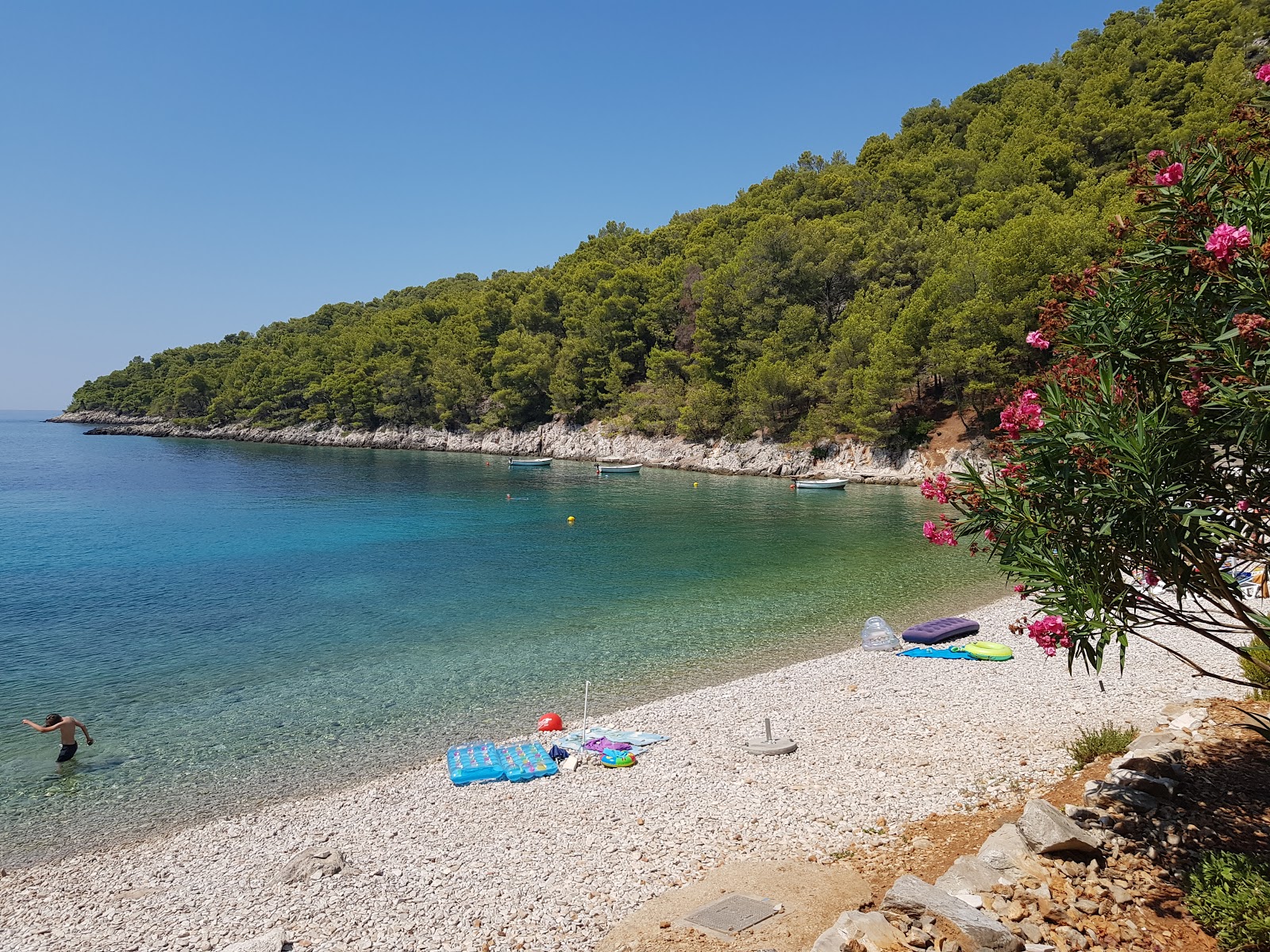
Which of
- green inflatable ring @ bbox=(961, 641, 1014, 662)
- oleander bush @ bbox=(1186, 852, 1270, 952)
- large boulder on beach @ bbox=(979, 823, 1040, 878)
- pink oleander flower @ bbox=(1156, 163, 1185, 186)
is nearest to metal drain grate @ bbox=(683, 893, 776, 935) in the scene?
large boulder on beach @ bbox=(979, 823, 1040, 878)

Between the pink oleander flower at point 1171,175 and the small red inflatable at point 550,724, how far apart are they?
12491 millimetres

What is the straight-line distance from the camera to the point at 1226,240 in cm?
502

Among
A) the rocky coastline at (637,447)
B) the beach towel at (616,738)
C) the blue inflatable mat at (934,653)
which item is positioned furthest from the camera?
the rocky coastline at (637,447)

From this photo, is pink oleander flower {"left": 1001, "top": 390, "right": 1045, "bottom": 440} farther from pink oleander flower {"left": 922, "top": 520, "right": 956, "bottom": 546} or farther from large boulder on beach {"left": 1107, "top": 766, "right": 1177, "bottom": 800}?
large boulder on beach {"left": 1107, "top": 766, "right": 1177, "bottom": 800}

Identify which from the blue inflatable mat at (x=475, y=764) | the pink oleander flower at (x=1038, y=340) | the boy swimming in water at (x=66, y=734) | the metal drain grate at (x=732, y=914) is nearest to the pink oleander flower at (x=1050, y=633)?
the pink oleander flower at (x=1038, y=340)

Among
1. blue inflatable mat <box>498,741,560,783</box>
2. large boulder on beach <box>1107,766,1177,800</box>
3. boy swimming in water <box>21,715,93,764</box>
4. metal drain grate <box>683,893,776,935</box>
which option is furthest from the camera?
boy swimming in water <box>21,715,93,764</box>

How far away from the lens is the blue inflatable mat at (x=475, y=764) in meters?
11.7

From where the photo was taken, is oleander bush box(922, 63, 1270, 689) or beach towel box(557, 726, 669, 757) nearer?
oleander bush box(922, 63, 1270, 689)

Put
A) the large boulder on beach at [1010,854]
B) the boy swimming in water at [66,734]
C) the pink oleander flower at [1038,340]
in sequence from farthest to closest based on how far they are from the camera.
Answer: the boy swimming in water at [66,734] < the pink oleander flower at [1038,340] < the large boulder on beach at [1010,854]

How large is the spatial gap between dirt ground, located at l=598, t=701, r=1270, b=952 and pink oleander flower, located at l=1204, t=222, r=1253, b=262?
5.38 m

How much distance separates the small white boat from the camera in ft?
178

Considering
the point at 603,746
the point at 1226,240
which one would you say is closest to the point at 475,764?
the point at 603,746

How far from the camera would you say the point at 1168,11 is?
81875 mm

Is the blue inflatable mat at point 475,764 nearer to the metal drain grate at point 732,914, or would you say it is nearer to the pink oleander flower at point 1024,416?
the metal drain grate at point 732,914
